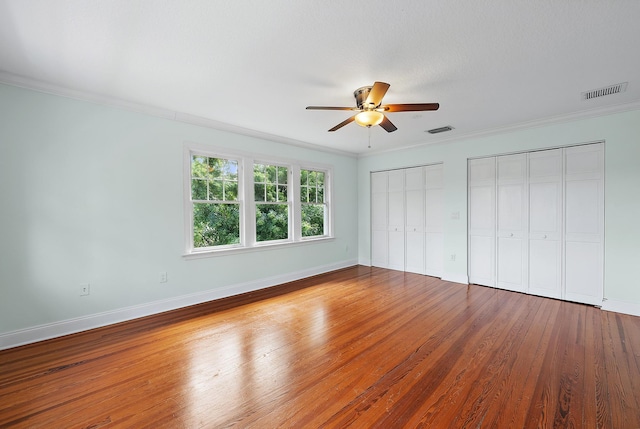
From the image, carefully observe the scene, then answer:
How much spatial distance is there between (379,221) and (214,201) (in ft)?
11.7

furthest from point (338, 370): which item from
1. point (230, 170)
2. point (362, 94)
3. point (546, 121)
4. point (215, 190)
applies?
point (546, 121)

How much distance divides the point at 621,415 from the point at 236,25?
3.61 m

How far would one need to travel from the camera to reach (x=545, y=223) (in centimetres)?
402

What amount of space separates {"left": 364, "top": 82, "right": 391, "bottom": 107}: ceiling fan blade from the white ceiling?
25 centimetres

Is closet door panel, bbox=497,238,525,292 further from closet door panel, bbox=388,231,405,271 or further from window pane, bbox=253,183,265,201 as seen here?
window pane, bbox=253,183,265,201

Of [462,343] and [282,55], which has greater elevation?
[282,55]

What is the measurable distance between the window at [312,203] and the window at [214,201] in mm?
1412

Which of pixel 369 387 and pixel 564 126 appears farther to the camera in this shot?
pixel 564 126

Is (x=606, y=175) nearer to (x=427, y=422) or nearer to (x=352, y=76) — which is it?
(x=352, y=76)

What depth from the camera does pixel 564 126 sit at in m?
3.82

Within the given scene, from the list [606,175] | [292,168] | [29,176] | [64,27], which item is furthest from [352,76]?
[606,175]

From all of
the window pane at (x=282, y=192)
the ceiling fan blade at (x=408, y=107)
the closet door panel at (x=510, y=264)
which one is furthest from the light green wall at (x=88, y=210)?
the closet door panel at (x=510, y=264)

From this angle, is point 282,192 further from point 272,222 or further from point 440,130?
point 440,130

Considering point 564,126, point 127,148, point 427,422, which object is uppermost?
point 564,126
